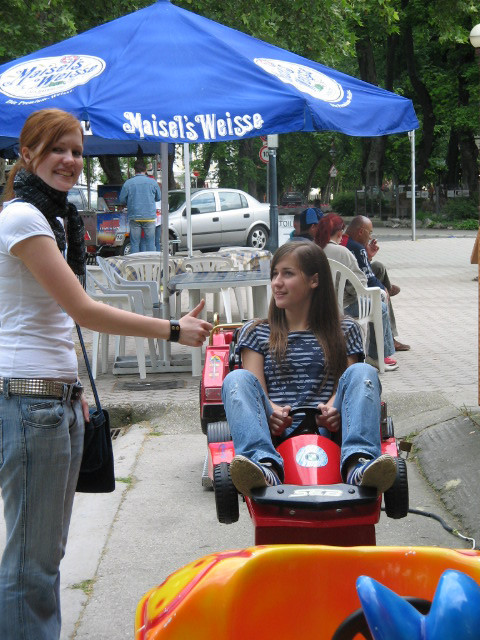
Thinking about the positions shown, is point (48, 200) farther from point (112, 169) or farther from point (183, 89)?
point (112, 169)

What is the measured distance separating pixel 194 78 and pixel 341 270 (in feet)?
7.14

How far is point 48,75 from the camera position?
24.3 feet

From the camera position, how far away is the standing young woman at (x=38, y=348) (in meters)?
2.79

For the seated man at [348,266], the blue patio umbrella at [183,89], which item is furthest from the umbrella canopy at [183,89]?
the seated man at [348,266]

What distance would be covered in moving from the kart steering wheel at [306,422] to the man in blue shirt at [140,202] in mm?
12094

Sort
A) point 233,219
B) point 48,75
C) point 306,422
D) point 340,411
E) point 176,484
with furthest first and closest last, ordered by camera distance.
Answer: point 233,219 < point 48,75 < point 176,484 < point 306,422 < point 340,411

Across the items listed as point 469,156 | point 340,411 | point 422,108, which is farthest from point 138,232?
point 422,108

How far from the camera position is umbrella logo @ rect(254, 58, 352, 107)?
7386 mm

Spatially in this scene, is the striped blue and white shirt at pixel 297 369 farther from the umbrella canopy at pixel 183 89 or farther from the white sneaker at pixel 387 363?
the white sneaker at pixel 387 363

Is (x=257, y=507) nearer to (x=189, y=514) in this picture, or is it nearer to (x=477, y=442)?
(x=189, y=514)

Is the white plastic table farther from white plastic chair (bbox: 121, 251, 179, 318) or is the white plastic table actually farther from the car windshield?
the car windshield

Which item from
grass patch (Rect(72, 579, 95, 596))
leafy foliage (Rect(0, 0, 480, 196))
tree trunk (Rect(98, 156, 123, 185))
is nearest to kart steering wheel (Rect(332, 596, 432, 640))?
grass patch (Rect(72, 579, 95, 596))

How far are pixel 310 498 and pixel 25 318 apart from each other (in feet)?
3.82

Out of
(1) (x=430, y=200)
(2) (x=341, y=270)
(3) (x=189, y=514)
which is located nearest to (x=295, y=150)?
(1) (x=430, y=200)
